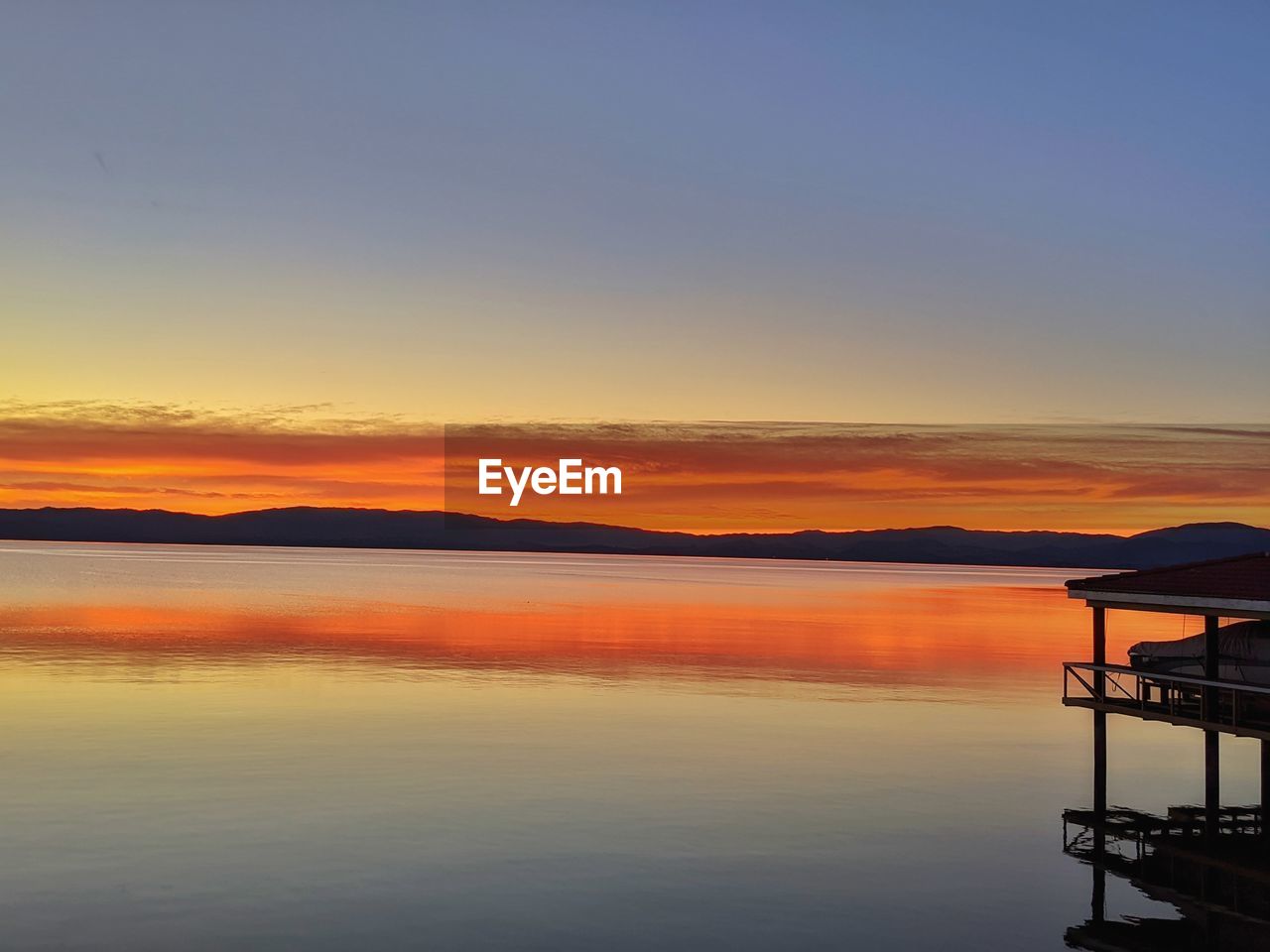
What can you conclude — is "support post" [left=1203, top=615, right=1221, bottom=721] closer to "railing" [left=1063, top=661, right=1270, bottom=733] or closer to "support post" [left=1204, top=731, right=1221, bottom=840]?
"railing" [left=1063, top=661, right=1270, bottom=733]

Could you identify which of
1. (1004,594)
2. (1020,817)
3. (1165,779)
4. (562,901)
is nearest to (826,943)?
(562,901)

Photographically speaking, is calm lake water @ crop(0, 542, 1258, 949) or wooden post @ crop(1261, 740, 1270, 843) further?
wooden post @ crop(1261, 740, 1270, 843)

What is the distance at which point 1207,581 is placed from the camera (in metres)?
28.8

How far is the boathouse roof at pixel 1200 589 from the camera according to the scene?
1069 inches

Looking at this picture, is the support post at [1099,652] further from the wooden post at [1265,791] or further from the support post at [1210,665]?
the wooden post at [1265,791]

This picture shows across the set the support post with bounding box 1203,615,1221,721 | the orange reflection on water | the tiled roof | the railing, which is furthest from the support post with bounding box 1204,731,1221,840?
the orange reflection on water

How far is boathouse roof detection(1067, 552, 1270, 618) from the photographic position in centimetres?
2714

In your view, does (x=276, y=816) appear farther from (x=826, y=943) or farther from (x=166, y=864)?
(x=826, y=943)

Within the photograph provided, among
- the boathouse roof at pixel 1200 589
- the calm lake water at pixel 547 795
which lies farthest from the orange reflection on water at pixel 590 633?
the boathouse roof at pixel 1200 589

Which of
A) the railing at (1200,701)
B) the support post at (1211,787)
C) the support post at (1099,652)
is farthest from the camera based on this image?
the support post at (1099,652)

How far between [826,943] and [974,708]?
3166cm

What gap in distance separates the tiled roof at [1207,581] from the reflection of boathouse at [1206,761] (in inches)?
1.3

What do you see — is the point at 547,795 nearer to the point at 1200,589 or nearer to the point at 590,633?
the point at 1200,589

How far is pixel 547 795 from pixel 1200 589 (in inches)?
627
